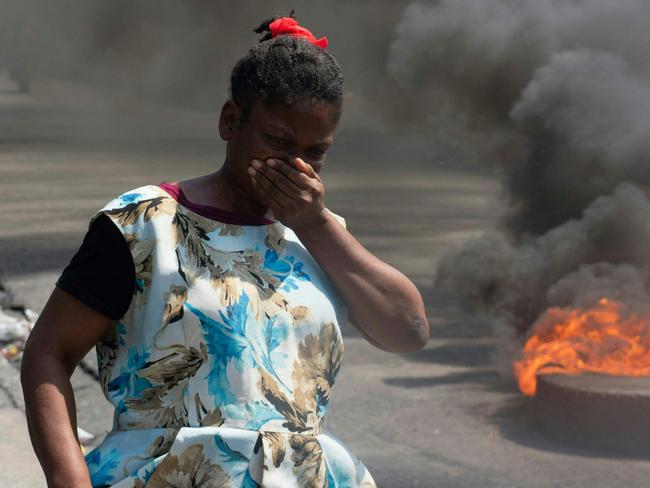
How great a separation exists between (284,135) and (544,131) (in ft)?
22.4

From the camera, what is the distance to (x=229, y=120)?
2.01 metres

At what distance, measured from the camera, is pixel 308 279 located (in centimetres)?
197

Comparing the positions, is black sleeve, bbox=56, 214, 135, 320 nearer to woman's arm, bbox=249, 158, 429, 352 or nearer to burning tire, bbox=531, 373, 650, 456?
woman's arm, bbox=249, 158, 429, 352

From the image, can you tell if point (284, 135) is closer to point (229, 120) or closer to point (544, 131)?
point (229, 120)

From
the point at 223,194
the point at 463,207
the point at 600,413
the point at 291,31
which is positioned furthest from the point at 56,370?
the point at 463,207

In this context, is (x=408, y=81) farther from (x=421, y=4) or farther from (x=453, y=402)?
(x=453, y=402)

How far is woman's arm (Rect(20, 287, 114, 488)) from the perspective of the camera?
183 cm

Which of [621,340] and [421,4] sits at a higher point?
[421,4]

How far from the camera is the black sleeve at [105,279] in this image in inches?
72.4

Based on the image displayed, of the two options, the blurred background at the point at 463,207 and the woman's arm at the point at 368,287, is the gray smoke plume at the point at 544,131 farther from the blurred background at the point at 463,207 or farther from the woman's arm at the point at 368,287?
the woman's arm at the point at 368,287

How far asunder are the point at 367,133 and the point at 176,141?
125 inches

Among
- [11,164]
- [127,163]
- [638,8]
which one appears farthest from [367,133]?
[638,8]

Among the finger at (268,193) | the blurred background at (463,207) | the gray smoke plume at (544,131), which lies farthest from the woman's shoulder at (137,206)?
the gray smoke plume at (544,131)

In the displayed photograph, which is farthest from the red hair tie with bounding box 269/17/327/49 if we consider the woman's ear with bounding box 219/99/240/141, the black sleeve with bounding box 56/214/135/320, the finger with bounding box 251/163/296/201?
the black sleeve with bounding box 56/214/135/320
